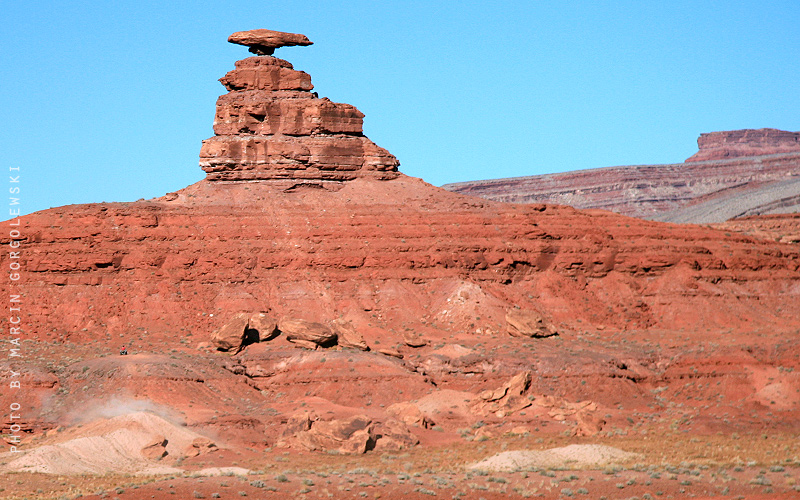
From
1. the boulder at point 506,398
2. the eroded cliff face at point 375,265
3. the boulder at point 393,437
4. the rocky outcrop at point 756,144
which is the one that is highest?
the rocky outcrop at point 756,144

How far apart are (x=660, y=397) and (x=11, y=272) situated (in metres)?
32.5

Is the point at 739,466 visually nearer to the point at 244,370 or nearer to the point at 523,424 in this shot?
the point at 523,424

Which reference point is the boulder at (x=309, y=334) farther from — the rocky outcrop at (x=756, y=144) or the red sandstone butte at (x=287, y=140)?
the rocky outcrop at (x=756, y=144)

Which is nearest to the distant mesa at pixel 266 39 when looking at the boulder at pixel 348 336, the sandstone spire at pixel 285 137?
the sandstone spire at pixel 285 137

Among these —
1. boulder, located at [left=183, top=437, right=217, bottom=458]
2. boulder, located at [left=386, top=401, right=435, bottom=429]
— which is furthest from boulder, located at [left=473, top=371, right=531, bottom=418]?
boulder, located at [left=183, top=437, right=217, bottom=458]

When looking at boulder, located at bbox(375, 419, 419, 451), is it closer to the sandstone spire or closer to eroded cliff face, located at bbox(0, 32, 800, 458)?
eroded cliff face, located at bbox(0, 32, 800, 458)

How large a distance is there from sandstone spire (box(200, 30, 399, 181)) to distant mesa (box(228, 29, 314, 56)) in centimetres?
140

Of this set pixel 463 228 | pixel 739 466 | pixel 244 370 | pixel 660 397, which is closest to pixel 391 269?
pixel 463 228

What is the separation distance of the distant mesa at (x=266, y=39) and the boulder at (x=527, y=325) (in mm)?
23950

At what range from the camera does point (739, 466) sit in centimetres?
3834

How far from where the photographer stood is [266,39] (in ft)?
237

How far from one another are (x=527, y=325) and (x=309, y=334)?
418 inches

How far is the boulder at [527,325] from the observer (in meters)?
→ 57.6

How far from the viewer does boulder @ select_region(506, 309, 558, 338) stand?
57562mm
